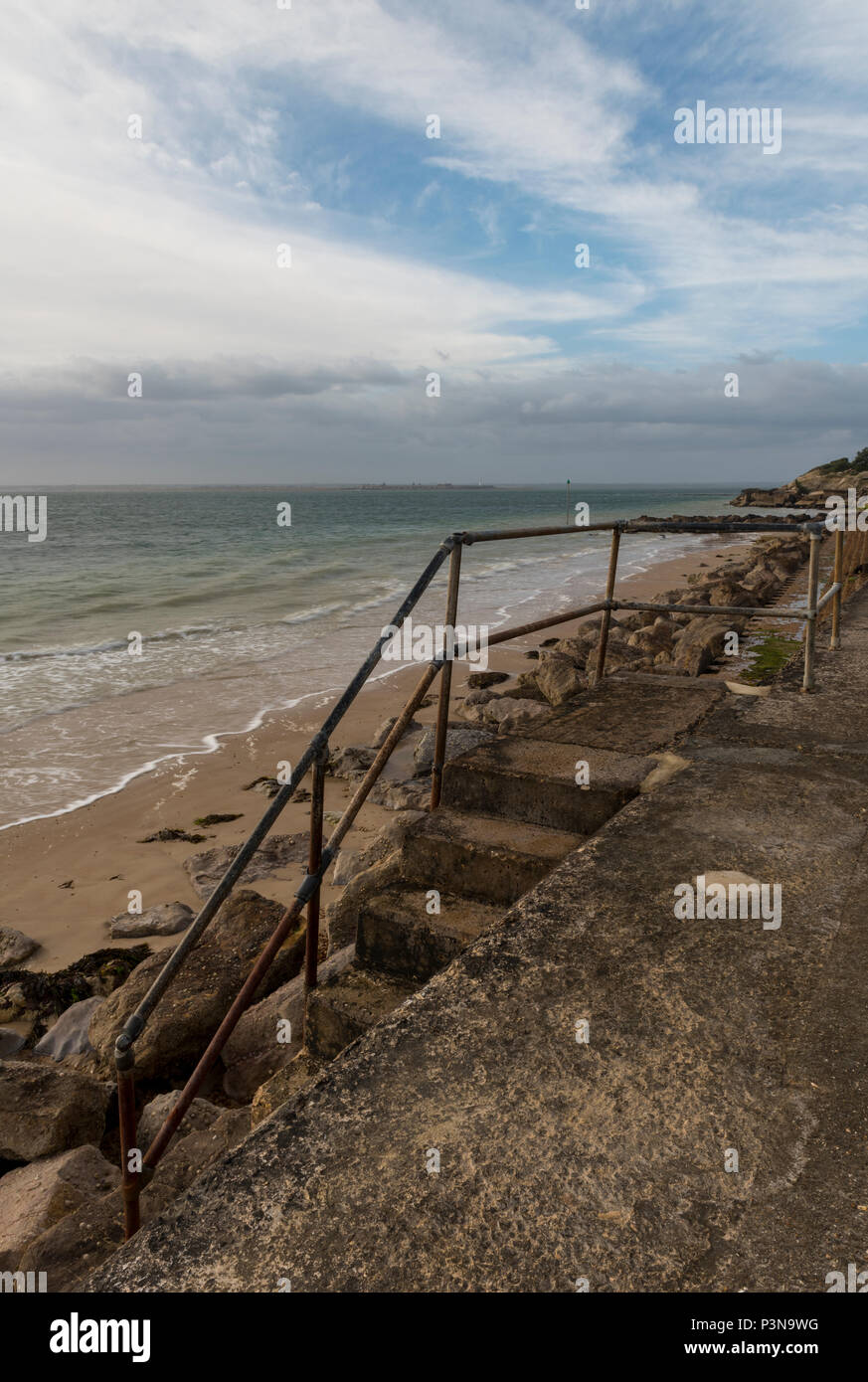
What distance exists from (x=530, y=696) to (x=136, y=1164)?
7904mm

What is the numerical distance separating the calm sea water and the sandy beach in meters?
0.45

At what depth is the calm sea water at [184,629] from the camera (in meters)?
8.73

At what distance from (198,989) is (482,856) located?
192cm

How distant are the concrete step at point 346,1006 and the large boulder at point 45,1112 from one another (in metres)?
1.38

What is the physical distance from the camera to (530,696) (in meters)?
9.47

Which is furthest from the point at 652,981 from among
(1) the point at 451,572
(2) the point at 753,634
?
(2) the point at 753,634

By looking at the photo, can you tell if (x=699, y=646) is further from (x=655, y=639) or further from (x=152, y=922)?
(x=152, y=922)

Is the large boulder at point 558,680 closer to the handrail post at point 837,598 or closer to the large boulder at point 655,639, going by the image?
the large boulder at point 655,639

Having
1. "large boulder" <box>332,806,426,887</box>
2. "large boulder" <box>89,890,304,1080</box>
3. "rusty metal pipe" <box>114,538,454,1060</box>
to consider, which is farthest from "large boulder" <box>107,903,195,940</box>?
"rusty metal pipe" <box>114,538,454,1060</box>

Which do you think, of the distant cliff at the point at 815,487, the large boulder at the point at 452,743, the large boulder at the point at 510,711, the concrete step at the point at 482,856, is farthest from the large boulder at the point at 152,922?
the distant cliff at the point at 815,487

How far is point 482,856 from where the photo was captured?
9.16ft

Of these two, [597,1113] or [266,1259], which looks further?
[597,1113]

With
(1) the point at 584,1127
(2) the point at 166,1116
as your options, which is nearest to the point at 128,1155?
(1) the point at 584,1127
